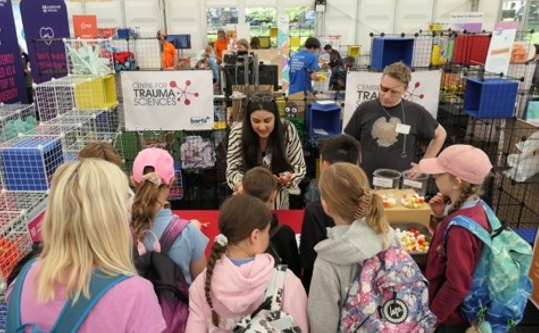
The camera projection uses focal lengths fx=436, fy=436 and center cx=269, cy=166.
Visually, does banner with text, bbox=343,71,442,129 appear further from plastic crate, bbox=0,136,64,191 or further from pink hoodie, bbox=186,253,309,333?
pink hoodie, bbox=186,253,309,333

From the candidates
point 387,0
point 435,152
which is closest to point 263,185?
point 435,152

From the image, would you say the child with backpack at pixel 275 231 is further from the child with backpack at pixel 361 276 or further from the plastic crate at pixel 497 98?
the plastic crate at pixel 497 98

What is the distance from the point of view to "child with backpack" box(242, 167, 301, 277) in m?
1.76

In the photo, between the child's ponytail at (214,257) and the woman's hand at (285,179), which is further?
the woman's hand at (285,179)

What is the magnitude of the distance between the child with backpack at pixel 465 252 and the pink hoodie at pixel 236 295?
583mm

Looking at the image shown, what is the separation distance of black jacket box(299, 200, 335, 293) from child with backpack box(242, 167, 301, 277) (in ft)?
0.13

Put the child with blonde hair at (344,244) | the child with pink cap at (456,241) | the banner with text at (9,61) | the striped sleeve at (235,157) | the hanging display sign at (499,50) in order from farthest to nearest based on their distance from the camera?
1. the banner with text at (9,61)
2. the hanging display sign at (499,50)
3. the striped sleeve at (235,157)
4. the child with pink cap at (456,241)
5. the child with blonde hair at (344,244)

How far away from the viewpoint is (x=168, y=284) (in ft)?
4.70

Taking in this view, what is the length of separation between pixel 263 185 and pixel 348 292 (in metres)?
0.59

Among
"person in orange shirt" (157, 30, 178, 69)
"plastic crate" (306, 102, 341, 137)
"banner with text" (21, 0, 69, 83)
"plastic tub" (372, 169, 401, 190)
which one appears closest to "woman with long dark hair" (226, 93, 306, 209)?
"plastic tub" (372, 169, 401, 190)

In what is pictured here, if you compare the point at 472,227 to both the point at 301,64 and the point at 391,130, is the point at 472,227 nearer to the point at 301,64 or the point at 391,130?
the point at 391,130

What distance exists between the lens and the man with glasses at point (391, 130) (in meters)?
2.99

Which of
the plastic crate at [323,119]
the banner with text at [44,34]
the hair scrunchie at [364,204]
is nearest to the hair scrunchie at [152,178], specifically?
the hair scrunchie at [364,204]

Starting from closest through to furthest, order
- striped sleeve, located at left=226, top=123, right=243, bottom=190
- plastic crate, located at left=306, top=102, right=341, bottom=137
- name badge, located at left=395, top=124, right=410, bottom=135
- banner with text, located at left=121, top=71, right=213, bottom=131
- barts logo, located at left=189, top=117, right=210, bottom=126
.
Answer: striped sleeve, located at left=226, top=123, right=243, bottom=190
name badge, located at left=395, top=124, right=410, bottom=135
banner with text, located at left=121, top=71, right=213, bottom=131
barts logo, located at left=189, top=117, right=210, bottom=126
plastic crate, located at left=306, top=102, right=341, bottom=137
